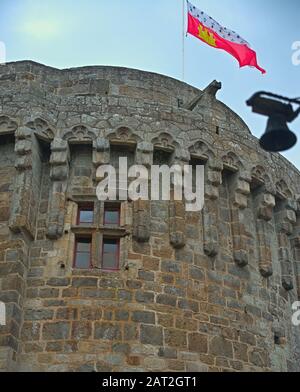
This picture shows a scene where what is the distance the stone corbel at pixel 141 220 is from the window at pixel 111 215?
323mm

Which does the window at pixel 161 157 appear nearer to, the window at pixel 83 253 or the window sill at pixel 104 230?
the window sill at pixel 104 230

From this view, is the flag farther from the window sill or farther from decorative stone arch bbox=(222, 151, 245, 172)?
the window sill

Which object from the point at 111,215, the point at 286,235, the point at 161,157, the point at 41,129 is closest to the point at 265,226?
the point at 286,235

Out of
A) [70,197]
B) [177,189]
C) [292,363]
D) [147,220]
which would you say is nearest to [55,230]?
[70,197]

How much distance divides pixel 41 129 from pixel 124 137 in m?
1.46

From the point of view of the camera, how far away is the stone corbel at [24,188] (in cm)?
1069

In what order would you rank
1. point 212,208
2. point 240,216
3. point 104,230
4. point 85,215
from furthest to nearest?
point 240,216
point 212,208
point 85,215
point 104,230

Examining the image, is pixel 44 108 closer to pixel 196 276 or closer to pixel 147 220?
pixel 147 220

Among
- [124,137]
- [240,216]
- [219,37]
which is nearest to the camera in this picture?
[124,137]

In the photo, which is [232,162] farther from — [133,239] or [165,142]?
[133,239]

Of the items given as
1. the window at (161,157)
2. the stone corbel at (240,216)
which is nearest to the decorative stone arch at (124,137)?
the window at (161,157)

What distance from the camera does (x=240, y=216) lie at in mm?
12164

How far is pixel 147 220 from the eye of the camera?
11070 mm

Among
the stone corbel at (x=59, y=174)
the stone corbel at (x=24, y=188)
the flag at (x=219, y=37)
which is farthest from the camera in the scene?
the flag at (x=219, y=37)
